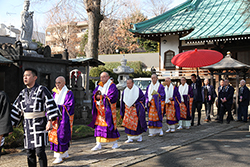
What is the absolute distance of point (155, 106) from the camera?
849 centimetres

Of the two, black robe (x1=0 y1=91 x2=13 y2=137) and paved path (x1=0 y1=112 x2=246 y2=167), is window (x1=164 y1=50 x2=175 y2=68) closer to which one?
paved path (x1=0 y1=112 x2=246 y2=167)

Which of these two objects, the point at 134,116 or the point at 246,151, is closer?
the point at 246,151

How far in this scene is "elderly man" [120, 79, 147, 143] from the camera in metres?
7.48

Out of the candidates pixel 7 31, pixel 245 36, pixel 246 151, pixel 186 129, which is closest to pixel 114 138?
pixel 246 151

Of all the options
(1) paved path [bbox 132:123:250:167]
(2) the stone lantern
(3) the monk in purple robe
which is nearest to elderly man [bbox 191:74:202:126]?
(3) the monk in purple robe

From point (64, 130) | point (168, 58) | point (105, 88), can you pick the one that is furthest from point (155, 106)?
point (168, 58)

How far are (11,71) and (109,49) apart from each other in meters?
28.8

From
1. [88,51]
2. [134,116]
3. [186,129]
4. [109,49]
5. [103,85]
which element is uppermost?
[109,49]

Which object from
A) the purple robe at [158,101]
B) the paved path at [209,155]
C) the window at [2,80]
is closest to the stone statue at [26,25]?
the window at [2,80]

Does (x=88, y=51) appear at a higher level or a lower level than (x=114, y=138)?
higher

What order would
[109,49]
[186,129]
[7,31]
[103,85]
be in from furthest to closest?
[109,49] < [7,31] < [186,129] < [103,85]

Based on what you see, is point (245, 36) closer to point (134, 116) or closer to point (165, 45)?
Answer: point (165, 45)

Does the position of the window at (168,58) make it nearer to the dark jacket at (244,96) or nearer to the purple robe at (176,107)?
the dark jacket at (244,96)

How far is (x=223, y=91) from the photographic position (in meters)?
11.4
